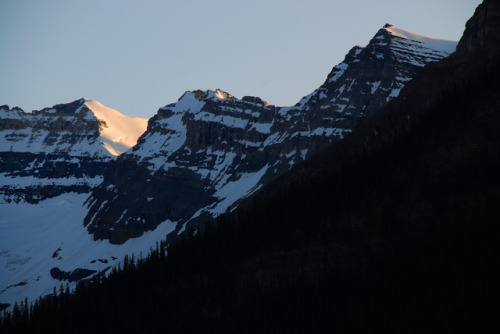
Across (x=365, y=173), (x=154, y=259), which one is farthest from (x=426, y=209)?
(x=154, y=259)

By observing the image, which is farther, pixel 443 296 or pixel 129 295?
pixel 129 295

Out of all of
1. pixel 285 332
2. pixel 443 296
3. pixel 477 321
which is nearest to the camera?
pixel 477 321

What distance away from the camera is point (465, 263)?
5044 inches

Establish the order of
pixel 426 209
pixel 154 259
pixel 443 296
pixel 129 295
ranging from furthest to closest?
pixel 154 259
pixel 129 295
pixel 426 209
pixel 443 296

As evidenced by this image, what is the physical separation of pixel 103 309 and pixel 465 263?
226 feet

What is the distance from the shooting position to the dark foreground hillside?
416 ft

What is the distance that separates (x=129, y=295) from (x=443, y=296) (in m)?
65.1

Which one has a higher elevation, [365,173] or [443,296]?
[365,173]

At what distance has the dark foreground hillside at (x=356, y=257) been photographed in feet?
416

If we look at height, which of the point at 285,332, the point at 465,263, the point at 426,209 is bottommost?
the point at 285,332

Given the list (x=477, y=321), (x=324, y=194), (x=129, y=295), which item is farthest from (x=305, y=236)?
(x=477, y=321)

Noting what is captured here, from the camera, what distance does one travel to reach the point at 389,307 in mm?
125500

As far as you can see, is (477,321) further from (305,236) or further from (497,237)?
(305,236)

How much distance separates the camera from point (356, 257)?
495 feet
